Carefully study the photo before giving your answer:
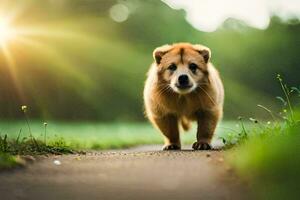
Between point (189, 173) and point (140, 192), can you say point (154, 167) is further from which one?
point (140, 192)

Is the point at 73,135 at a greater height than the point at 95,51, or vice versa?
the point at 95,51

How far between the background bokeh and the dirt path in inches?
441

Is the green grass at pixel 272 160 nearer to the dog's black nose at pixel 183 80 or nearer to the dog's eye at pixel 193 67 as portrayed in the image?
the dog's black nose at pixel 183 80

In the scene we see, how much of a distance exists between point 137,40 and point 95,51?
4.83ft

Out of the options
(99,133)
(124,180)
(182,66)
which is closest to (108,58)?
(99,133)

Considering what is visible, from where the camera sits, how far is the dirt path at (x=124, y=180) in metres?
6.32

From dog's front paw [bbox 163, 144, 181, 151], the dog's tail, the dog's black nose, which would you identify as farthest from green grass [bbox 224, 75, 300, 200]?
the dog's tail

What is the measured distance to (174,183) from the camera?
658 centimetres

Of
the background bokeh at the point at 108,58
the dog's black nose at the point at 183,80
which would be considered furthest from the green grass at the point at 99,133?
the dog's black nose at the point at 183,80

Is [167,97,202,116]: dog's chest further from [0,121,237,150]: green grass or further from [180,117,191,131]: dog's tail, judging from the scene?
[0,121,237,150]: green grass

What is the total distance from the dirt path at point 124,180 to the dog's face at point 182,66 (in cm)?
231

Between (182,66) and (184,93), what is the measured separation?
1.15ft

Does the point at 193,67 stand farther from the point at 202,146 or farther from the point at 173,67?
the point at 202,146

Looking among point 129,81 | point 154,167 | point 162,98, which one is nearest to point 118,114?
point 129,81
